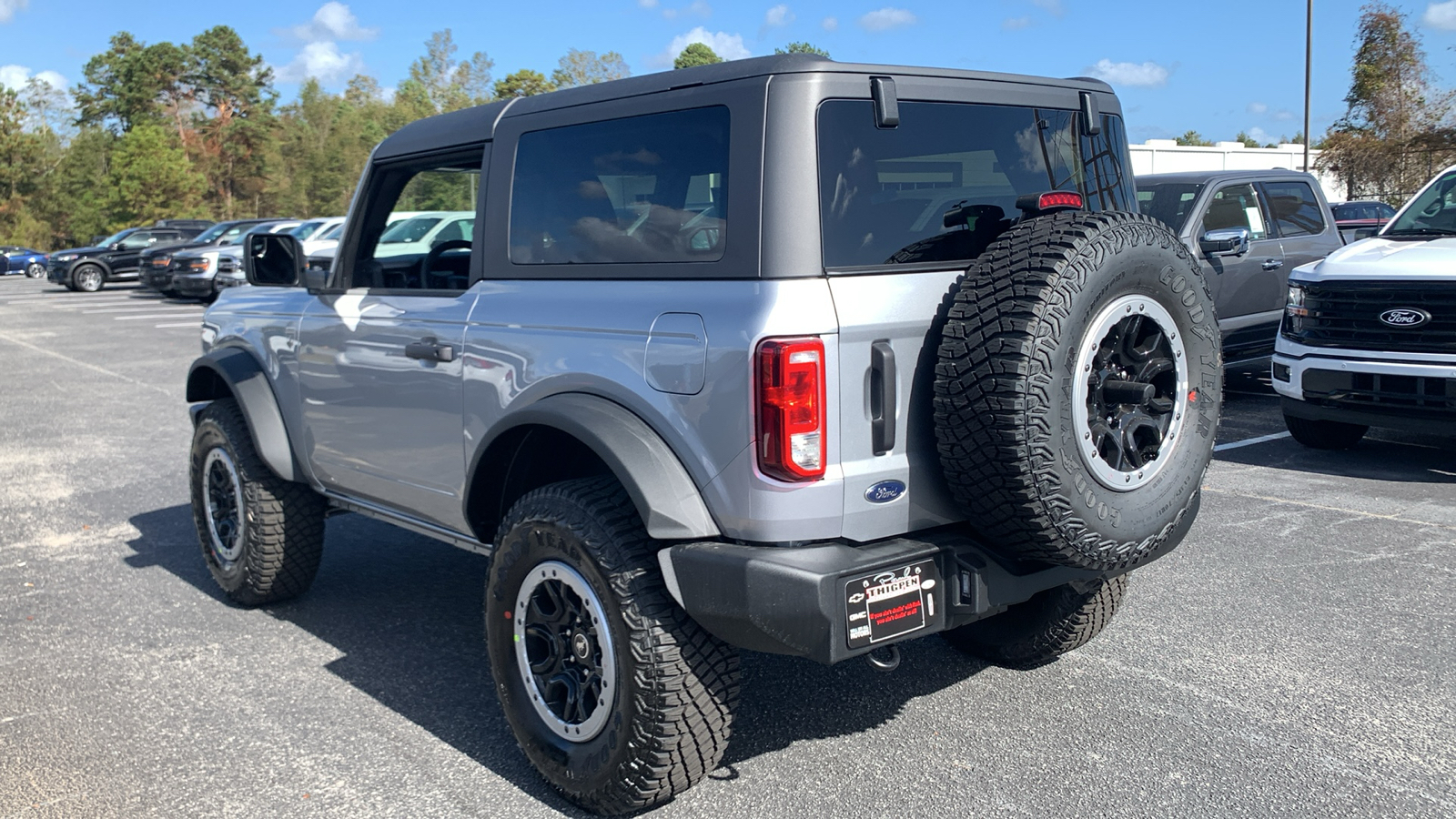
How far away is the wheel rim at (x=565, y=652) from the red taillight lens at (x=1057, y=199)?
1664 millimetres

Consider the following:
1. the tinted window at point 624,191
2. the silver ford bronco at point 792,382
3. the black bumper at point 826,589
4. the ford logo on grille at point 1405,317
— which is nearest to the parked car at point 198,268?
the ford logo on grille at point 1405,317

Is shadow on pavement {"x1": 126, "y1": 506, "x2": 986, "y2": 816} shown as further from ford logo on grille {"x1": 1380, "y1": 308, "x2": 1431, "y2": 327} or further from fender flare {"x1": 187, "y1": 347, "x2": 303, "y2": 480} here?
ford logo on grille {"x1": 1380, "y1": 308, "x2": 1431, "y2": 327}

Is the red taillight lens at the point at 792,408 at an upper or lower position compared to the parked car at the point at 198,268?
lower

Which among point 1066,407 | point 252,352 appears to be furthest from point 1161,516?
point 252,352

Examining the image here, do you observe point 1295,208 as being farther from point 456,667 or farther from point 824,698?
point 456,667

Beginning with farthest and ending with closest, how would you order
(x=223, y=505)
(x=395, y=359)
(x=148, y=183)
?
(x=148, y=183), (x=223, y=505), (x=395, y=359)

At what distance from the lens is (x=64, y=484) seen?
26.3 ft

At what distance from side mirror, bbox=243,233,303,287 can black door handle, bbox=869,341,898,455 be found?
2.90 metres

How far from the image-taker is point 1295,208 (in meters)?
10.5

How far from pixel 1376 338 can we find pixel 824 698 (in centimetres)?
488

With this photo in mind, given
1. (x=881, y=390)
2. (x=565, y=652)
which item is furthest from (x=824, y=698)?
(x=881, y=390)

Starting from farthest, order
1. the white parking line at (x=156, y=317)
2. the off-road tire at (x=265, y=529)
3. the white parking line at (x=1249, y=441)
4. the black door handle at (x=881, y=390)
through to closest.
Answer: the white parking line at (x=156, y=317) → the white parking line at (x=1249, y=441) → the off-road tire at (x=265, y=529) → the black door handle at (x=881, y=390)

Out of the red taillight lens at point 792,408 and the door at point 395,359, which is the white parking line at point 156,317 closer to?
the door at point 395,359

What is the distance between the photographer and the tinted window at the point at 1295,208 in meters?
10.3
